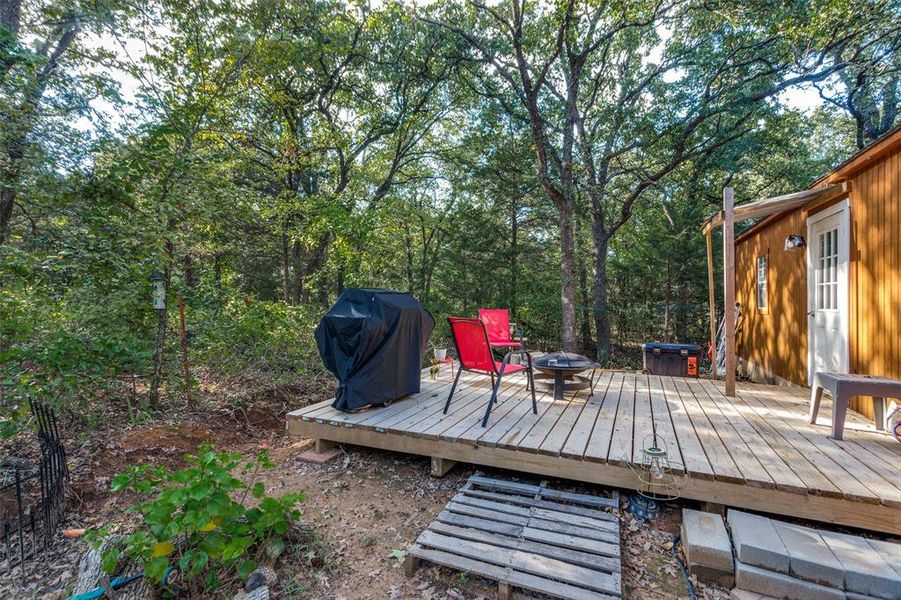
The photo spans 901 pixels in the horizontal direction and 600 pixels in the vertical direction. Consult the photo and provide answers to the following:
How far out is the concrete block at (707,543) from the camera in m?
1.84

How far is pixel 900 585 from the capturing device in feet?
5.12

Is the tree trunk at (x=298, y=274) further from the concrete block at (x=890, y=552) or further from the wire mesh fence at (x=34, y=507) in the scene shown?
the concrete block at (x=890, y=552)

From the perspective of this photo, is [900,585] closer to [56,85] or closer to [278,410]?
[278,410]

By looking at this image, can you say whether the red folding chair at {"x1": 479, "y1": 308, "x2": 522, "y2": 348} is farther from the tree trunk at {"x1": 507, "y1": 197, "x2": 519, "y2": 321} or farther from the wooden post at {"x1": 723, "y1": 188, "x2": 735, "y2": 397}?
the tree trunk at {"x1": 507, "y1": 197, "x2": 519, "y2": 321}

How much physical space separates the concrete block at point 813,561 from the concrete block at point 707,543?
0.24 meters

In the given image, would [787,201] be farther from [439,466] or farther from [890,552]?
[439,466]

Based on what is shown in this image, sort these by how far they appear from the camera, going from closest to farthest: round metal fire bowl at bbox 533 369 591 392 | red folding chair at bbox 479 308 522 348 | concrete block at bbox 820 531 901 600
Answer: concrete block at bbox 820 531 901 600 → round metal fire bowl at bbox 533 369 591 392 → red folding chair at bbox 479 308 522 348

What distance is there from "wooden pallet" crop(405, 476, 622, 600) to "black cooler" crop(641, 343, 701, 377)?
14.1 ft

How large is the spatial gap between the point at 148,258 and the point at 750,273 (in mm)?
8766

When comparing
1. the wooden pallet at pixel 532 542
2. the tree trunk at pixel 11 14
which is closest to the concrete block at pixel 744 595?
the wooden pallet at pixel 532 542

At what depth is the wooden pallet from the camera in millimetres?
1742

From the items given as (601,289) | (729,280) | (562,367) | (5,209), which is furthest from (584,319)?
(5,209)

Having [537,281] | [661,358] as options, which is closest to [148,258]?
[661,358]

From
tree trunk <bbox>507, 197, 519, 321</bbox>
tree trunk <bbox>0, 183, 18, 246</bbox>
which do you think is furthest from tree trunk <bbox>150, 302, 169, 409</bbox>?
tree trunk <bbox>507, 197, 519, 321</bbox>
